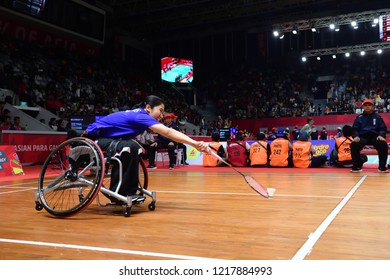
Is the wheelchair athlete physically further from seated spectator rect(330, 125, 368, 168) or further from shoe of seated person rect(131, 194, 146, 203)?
seated spectator rect(330, 125, 368, 168)

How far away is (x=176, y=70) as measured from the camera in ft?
81.4

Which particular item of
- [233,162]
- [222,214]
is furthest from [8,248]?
[233,162]

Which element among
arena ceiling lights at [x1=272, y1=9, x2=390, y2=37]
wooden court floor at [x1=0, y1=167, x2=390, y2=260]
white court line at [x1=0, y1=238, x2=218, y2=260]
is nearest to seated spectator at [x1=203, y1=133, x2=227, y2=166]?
wooden court floor at [x1=0, y1=167, x2=390, y2=260]

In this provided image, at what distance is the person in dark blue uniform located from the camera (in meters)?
6.88

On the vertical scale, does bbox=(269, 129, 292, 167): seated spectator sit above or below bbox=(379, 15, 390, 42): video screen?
below

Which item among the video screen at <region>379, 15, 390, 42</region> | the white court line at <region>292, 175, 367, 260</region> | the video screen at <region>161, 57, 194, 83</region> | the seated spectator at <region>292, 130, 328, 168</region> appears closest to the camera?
the white court line at <region>292, 175, 367, 260</region>

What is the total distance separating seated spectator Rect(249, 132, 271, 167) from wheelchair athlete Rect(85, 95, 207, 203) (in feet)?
19.7

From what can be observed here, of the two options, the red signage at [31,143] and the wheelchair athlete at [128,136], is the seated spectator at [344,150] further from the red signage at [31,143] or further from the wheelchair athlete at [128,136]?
the red signage at [31,143]

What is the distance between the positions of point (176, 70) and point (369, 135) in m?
19.0

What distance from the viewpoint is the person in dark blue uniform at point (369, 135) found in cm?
688

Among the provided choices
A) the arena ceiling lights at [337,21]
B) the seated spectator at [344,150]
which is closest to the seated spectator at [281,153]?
the seated spectator at [344,150]

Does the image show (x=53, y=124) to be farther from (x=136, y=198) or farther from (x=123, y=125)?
(x=136, y=198)

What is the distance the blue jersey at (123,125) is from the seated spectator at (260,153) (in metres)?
6.15

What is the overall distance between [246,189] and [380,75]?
65.8 feet
